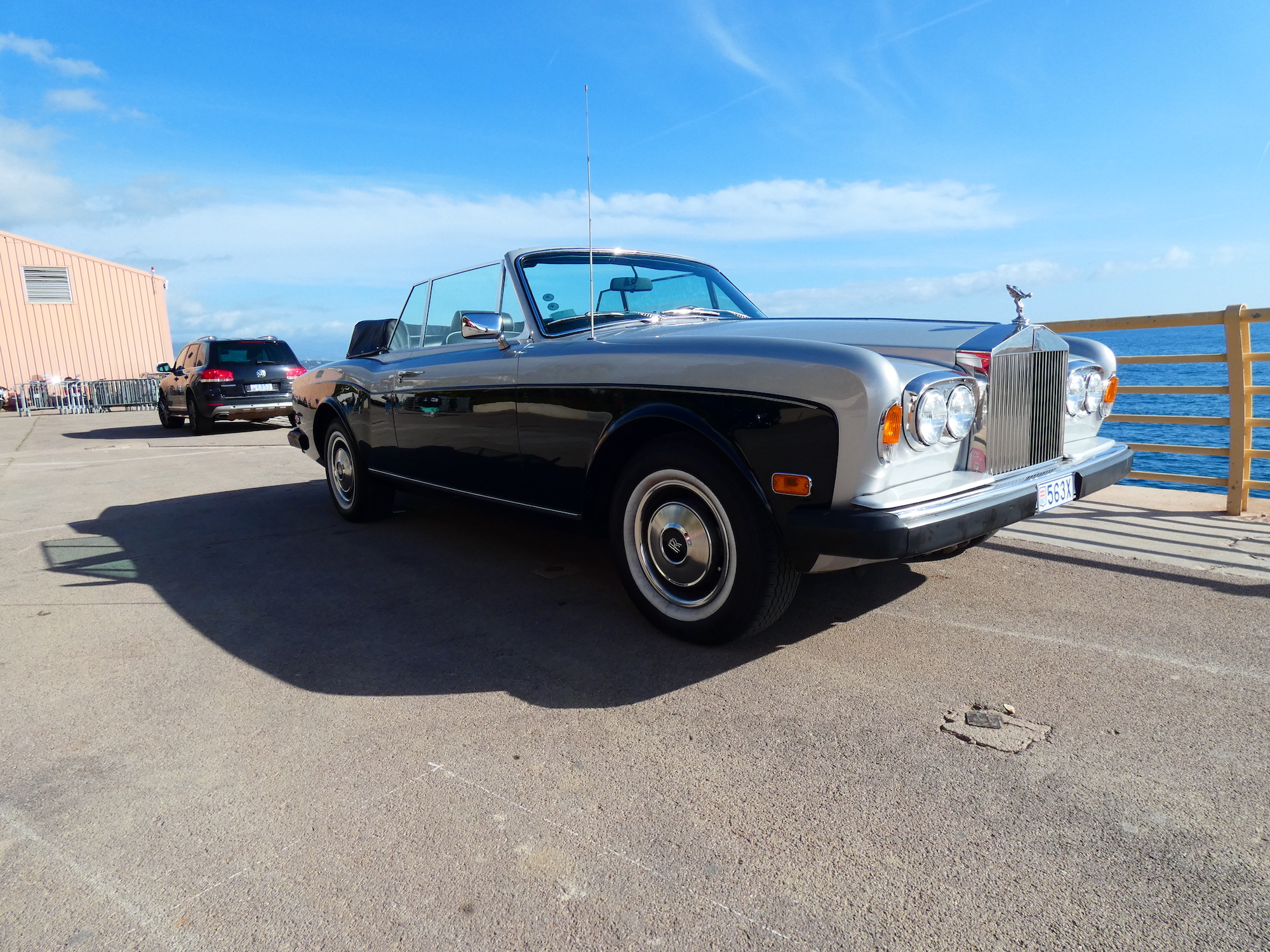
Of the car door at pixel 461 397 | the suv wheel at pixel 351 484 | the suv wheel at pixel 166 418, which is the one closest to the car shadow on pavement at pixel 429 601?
the suv wheel at pixel 351 484

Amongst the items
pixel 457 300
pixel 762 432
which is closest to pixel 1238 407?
pixel 762 432

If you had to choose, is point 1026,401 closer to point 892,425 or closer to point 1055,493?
point 1055,493

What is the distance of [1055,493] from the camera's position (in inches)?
130

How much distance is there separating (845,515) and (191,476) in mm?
8220

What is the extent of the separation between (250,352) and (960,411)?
1403 cm

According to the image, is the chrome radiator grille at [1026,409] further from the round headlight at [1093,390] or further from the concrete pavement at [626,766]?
the concrete pavement at [626,766]

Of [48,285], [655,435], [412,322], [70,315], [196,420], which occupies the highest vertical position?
[48,285]

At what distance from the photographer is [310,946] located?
1730 millimetres

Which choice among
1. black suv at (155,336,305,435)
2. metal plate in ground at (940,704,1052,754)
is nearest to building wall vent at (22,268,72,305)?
black suv at (155,336,305,435)

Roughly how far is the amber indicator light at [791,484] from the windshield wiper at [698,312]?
170cm

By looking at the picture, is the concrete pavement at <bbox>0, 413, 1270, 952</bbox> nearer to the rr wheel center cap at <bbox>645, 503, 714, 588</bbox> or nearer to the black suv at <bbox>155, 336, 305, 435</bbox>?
the rr wheel center cap at <bbox>645, 503, 714, 588</bbox>

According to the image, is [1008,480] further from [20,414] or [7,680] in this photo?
[20,414]

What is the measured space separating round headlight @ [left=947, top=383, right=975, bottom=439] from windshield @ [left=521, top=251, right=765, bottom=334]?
180cm

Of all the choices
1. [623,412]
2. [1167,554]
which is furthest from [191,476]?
[1167,554]
